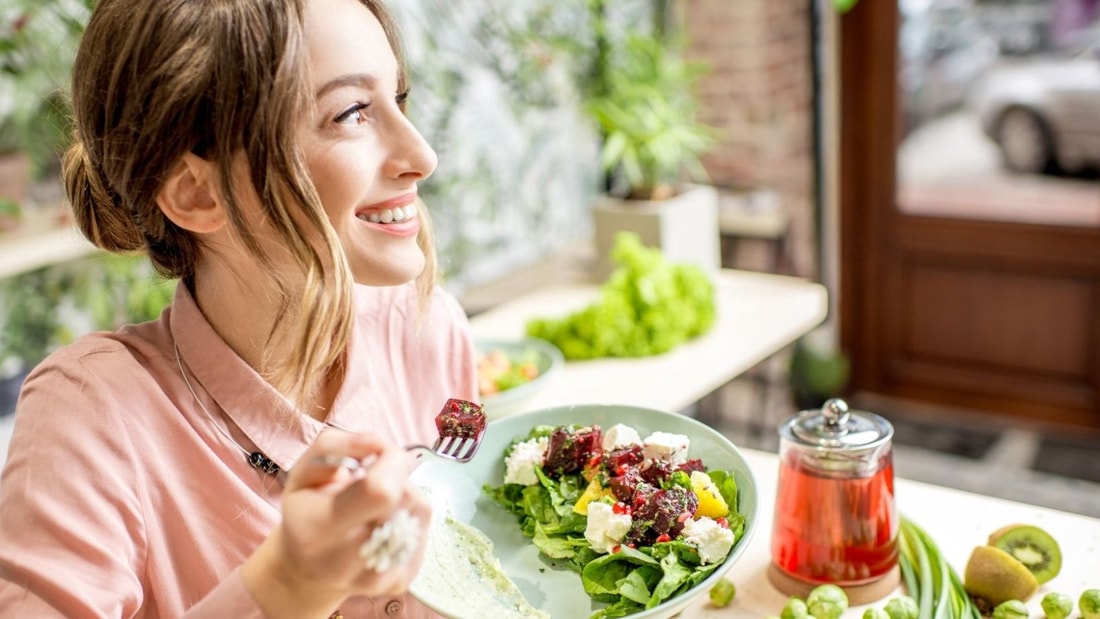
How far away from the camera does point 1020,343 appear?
3.66m

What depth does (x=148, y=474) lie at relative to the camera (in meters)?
1.01

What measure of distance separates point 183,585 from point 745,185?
294cm

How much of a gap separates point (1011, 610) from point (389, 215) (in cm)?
83

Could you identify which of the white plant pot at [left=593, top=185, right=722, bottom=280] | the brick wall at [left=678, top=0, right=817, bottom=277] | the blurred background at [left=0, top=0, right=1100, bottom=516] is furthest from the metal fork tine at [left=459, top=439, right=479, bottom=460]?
the brick wall at [left=678, top=0, right=817, bottom=277]

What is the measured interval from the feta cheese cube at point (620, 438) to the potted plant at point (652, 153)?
1.55 meters

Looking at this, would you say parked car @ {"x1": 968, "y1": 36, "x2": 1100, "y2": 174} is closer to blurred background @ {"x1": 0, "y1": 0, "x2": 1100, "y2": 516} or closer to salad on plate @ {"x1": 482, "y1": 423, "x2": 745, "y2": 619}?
blurred background @ {"x1": 0, "y1": 0, "x2": 1100, "y2": 516}

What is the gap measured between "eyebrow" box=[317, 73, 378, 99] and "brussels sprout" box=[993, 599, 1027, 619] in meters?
0.92

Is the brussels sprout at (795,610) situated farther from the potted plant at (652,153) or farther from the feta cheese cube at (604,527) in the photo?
the potted plant at (652,153)

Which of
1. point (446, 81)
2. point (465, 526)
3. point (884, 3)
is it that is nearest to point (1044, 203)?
point (884, 3)

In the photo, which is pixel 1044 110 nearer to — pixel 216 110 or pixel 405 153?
pixel 405 153

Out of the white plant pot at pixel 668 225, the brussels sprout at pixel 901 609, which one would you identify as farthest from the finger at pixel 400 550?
the white plant pot at pixel 668 225

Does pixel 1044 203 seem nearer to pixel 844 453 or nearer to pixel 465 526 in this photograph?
pixel 844 453

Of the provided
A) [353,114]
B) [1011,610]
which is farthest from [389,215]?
[1011,610]

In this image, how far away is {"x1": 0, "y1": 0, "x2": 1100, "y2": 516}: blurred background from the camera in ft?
9.93
